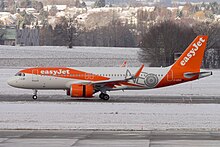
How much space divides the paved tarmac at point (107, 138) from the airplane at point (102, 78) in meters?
16.1

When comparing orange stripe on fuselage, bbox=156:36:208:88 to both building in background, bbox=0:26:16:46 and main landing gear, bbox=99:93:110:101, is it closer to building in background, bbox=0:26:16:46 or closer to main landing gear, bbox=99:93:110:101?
main landing gear, bbox=99:93:110:101

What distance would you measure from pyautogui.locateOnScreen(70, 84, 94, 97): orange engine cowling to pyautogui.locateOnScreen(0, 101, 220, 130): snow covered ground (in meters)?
2.46

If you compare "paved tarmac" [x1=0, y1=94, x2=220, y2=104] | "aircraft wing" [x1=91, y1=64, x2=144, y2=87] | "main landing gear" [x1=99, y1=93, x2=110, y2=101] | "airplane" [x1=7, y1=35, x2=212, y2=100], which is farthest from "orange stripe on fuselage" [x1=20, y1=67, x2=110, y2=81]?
"paved tarmac" [x1=0, y1=94, x2=220, y2=104]

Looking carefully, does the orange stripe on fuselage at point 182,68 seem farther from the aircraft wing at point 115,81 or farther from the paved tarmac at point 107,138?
the paved tarmac at point 107,138

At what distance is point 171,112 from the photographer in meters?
39.8

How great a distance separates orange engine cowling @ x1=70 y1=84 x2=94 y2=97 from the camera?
47.4 metres

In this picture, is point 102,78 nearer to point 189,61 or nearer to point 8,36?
point 189,61

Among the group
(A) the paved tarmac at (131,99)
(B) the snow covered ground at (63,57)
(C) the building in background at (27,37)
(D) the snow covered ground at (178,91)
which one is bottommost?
(C) the building in background at (27,37)

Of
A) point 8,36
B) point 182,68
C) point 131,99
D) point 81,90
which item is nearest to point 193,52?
point 182,68

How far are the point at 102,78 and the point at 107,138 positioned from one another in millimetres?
19838

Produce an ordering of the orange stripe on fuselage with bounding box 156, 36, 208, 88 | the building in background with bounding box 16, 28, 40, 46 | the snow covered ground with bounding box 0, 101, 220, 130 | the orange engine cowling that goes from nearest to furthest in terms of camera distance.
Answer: the snow covered ground with bounding box 0, 101, 220, 130 → the orange engine cowling → the orange stripe on fuselage with bounding box 156, 36, 208, 88 → the building in background with bounding box 16, 28, 40, 46

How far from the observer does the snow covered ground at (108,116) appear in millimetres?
33906

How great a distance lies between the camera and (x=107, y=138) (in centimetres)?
2981

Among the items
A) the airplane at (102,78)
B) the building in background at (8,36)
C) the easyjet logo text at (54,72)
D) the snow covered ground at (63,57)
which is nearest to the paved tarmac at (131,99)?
the airplane at (102,78)
